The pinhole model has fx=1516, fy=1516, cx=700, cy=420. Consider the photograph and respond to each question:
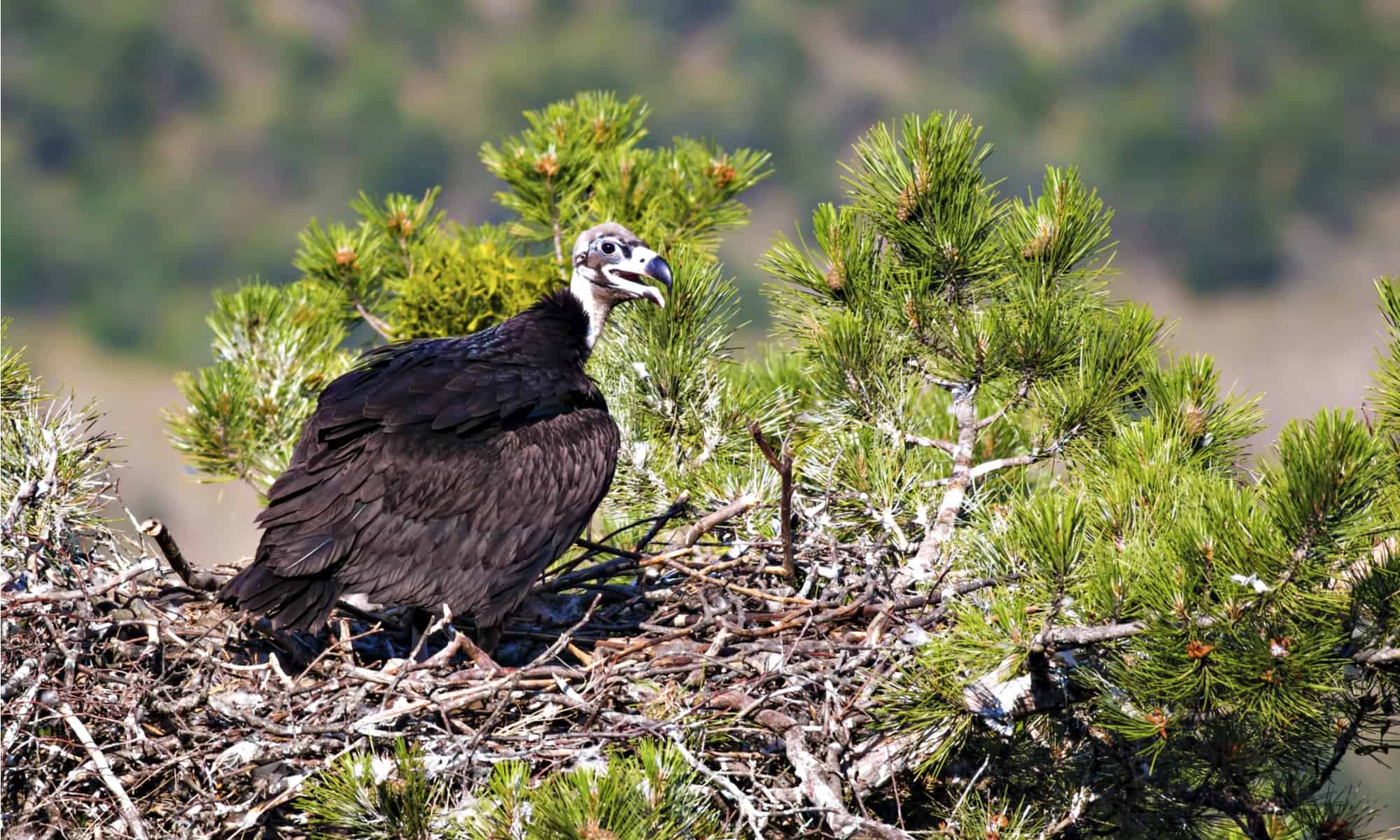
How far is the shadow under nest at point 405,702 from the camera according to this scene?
490 cm

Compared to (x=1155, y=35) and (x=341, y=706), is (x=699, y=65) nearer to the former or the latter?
(x=1155, y=35)

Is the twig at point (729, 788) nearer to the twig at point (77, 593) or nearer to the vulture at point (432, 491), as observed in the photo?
the vulture at point (432, 491)

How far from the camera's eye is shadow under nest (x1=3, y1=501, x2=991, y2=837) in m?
4.90

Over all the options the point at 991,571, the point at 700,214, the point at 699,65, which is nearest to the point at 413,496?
the point at 991,571

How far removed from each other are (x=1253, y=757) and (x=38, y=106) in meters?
71.3

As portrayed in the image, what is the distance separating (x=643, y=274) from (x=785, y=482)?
4.93 ft

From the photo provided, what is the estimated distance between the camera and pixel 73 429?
5.79 meters

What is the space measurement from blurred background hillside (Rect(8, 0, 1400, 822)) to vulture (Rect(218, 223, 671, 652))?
45818 millimetres

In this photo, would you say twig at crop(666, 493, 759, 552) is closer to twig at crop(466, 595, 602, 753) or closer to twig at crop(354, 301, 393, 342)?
twig at crop(466, 595, 602, 753)

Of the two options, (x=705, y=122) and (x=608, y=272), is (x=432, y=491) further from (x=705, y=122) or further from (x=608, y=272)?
(x=705, y=122)

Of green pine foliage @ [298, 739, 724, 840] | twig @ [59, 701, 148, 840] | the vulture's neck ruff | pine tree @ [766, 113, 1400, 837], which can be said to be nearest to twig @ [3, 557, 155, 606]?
twig @ [59, 701, 148, 840]

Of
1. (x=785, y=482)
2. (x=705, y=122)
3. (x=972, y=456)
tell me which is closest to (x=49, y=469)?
(x=785, y=482)

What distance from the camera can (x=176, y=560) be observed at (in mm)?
5527

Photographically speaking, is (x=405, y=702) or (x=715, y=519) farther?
(x=715, y=519)
